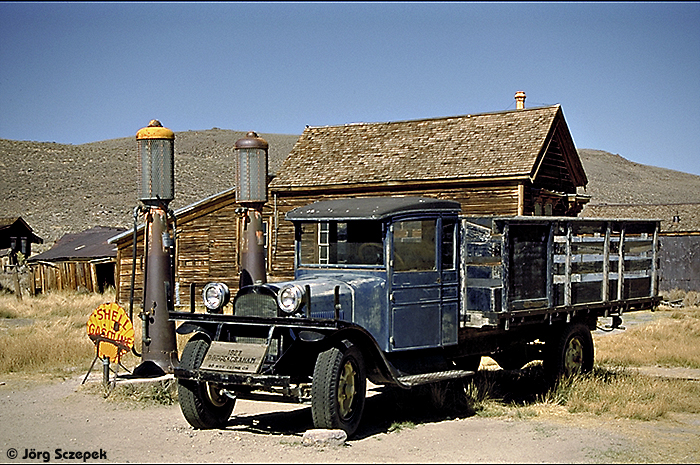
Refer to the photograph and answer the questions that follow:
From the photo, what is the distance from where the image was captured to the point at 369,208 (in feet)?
28.6

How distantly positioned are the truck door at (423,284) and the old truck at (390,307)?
0.01 metres

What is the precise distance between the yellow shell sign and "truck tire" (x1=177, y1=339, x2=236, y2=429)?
256cm

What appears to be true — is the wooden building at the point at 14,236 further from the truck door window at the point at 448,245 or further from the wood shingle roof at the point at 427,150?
the truck door window at the point at 448,245

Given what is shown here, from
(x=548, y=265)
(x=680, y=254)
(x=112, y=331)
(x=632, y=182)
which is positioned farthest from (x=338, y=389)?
(x=632, y=182)

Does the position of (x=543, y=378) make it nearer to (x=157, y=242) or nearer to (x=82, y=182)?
(x=157, y=242)

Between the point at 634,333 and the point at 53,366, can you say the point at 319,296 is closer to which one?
the point at 53,366

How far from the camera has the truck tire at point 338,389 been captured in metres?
7.45

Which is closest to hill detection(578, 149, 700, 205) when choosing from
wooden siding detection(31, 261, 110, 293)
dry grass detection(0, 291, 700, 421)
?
wooden siding detection(31, 261, 110, 293)

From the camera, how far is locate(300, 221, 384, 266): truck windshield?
870cm

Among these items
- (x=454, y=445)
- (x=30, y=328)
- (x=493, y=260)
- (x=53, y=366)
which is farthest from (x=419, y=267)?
(x=30, y=328)

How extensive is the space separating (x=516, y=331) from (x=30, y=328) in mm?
11519

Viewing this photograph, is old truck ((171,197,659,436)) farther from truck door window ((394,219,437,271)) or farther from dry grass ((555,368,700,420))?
dry grass ((555,368,700,420))

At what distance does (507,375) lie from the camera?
11.9 m

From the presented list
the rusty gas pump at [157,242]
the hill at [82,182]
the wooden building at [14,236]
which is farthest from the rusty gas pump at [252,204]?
the hill at [82,182]
